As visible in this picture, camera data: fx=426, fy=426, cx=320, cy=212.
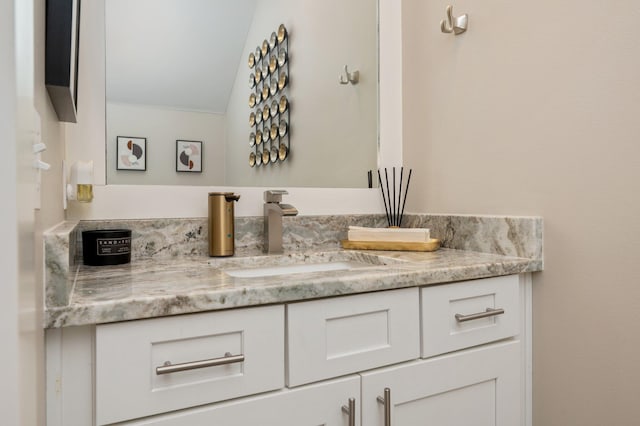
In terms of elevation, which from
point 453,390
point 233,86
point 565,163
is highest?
point 233,86

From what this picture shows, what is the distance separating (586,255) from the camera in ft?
3.37

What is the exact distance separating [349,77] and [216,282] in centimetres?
107

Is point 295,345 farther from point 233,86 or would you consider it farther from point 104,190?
point 233,86

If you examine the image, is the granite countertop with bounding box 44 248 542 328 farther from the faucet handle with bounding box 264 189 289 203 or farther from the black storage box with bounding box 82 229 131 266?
the faucet handle with bounding box 264 189 289 203

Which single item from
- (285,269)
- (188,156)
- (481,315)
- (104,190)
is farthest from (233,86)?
(481,315)

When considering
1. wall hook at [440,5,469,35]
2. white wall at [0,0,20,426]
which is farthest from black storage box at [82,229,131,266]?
wall hook at [440,5,469,35]

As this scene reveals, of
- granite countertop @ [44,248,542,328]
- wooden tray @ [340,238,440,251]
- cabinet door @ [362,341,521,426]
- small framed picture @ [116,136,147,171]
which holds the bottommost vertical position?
cabinet door @ [362,341,521,426]

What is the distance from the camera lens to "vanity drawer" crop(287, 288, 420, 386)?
31.9 inches

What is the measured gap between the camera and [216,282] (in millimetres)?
812

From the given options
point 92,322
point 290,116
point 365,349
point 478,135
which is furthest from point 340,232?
point 92,322

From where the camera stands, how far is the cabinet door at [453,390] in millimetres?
896

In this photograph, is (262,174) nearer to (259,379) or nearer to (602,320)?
(259,379)

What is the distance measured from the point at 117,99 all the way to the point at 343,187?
780 mm

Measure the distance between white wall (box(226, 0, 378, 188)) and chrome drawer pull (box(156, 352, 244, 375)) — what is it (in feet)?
2.35
